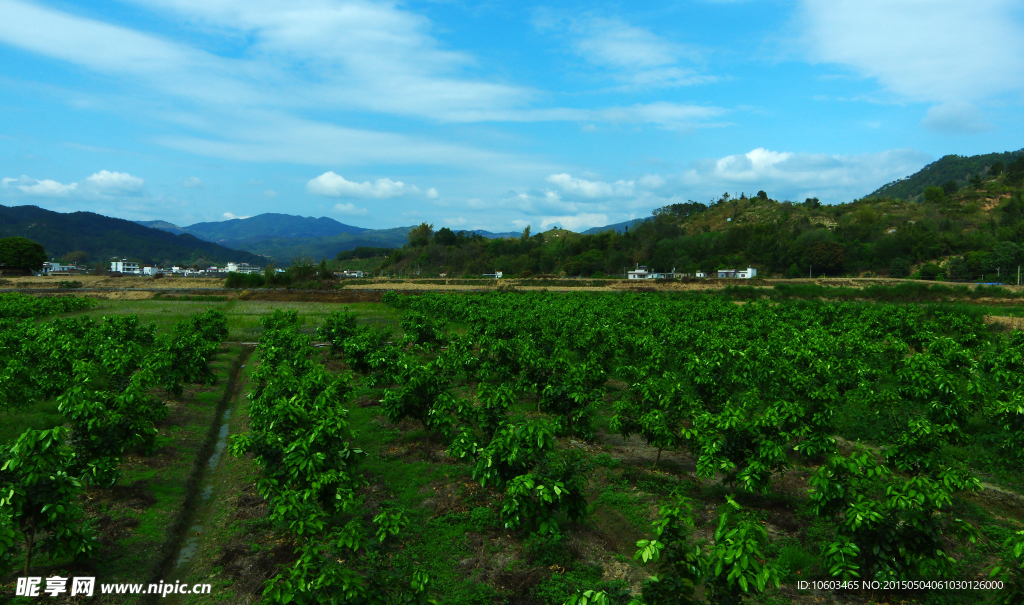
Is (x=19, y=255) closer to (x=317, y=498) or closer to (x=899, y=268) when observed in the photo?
(x=317, y=498)

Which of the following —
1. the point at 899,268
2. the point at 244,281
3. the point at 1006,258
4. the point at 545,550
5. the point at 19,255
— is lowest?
the point at 545,550

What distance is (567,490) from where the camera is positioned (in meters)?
8.52

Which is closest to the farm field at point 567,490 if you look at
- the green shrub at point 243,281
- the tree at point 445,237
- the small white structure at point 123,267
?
the green shrub at point 243,281

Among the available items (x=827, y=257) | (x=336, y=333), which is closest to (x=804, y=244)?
(x=827, y=257)

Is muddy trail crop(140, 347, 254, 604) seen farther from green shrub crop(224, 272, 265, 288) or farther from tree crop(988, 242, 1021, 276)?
tree crop(988, 242, 1021, 276)

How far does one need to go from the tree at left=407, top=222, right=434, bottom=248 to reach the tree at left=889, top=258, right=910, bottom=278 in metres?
135

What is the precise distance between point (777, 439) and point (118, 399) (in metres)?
14.0

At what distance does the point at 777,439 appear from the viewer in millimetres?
10266

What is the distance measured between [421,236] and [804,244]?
123m

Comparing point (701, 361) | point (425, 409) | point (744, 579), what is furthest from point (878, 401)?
point (425, 409)

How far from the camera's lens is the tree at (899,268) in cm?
9439

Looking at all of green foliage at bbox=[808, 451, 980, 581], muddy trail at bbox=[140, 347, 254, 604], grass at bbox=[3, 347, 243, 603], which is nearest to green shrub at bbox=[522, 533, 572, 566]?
green foliage at bbox=[808, 451, 980, 581]

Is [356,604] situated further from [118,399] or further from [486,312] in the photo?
[486,312]

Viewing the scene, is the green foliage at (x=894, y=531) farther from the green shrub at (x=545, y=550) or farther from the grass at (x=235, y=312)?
the grass at (x=235, y=312)
